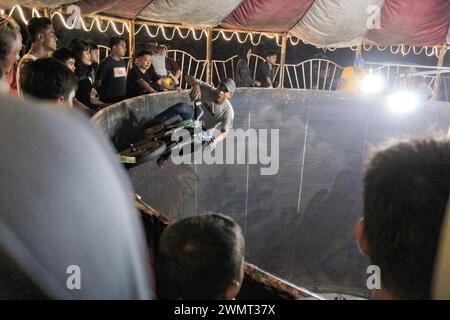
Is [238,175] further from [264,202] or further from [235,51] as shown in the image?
[235,51]

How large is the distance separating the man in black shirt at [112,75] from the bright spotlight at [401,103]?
15.0ft

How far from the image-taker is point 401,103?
6.68m

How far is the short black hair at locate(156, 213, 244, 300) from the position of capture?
3.55 ft

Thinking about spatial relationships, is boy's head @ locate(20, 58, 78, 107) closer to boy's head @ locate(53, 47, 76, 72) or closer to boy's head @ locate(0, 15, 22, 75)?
boy's head @ locate(0, 15, 22, 75)

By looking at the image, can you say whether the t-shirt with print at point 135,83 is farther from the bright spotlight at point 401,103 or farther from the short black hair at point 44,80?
the bright spotlight at point 401,103

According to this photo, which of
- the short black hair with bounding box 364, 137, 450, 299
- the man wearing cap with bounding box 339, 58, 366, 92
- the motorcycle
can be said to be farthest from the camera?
the man wearing cap with bounding box 339, 58, 366, 92

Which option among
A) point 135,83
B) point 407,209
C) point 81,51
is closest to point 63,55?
point 81,51

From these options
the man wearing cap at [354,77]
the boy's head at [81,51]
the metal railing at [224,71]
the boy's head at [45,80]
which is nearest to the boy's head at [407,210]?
the boy's head at [45,80]

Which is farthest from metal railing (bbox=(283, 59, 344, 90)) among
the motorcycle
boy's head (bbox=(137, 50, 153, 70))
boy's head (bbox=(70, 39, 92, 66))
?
boy's head (bbox=(70, 39, 92, 66))

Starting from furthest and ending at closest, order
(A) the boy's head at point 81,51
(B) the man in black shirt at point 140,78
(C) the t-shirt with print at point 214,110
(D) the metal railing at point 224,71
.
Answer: (D) the metal railing at point 224,71, (C) the t-shirt with print at point 214,110, (B) the man in black shirt at point 140,78, (A) the boy's head at point 81,51

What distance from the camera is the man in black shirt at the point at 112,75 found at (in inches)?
178

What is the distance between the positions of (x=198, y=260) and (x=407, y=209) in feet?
1.84

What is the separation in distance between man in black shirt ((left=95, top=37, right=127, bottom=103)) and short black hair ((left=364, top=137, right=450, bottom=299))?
410cm

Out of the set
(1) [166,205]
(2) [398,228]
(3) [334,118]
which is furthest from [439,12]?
(2) [398,228]
